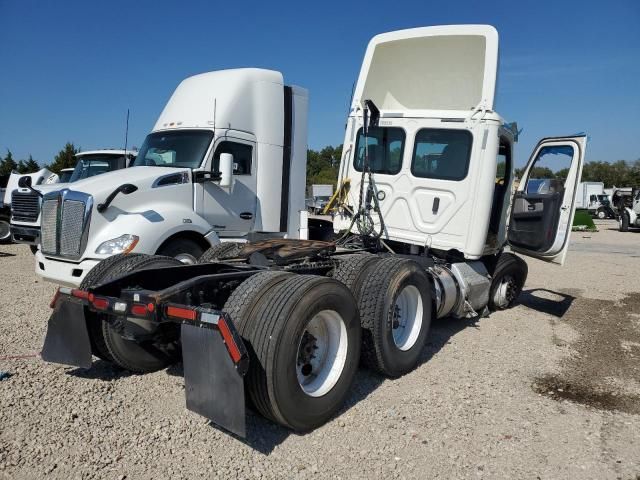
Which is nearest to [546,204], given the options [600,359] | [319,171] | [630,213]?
[600,359]

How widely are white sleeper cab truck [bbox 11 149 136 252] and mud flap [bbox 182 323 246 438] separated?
27.0 ft

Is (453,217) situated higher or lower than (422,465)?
higher

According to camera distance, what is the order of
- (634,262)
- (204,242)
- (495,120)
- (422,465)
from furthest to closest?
1. (634,262)
2. (204,242)
3. (495,120)
4. (422,465)

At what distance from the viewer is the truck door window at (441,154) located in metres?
6.08

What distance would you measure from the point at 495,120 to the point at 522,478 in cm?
422

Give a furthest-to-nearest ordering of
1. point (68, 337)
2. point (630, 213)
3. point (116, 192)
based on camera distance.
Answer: point (630, 213) → point (116, 192) → point (68, 337)

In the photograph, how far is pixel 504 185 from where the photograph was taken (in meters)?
6.85

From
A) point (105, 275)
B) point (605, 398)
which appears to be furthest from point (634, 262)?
point (105, 275)

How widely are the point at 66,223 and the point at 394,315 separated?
453 centimetres

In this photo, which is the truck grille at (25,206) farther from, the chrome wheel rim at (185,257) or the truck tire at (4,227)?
the chrome wheel rim at (185,257)

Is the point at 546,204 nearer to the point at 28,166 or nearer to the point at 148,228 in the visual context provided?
the point at 148,228

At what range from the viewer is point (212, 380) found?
295 centimetres

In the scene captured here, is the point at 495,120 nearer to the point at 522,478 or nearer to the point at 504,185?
the point at 504,185

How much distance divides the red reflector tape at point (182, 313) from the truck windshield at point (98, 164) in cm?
972
